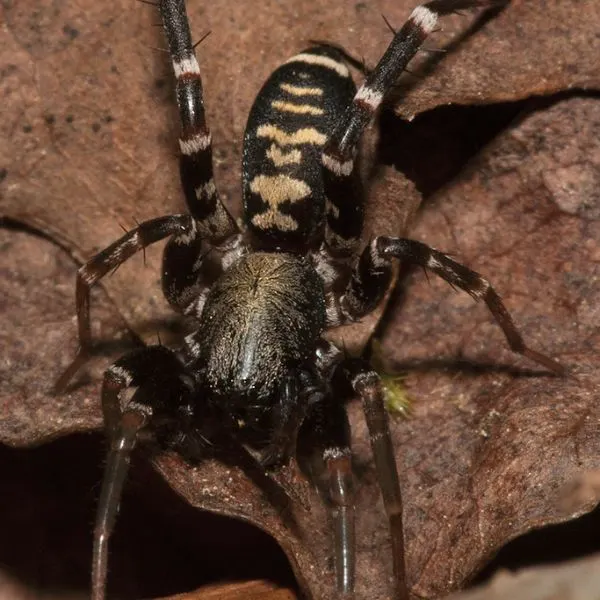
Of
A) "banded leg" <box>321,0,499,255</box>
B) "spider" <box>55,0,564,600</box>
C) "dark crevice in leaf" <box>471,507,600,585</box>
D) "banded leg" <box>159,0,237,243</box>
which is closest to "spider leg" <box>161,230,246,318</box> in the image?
"spider" <box>55,0,564,600</box>

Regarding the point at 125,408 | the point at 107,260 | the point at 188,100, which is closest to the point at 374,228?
the point at 188,100

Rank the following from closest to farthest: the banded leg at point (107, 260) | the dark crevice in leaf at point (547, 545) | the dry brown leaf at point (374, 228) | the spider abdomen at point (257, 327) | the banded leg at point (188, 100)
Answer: the dark crevice in leaf at point (547, 545), the dry brown leaf at point (374, 228), the spider abdomen at point (257, 327), the banded leg at point (107, 260), the banded leg at point (188, 100)

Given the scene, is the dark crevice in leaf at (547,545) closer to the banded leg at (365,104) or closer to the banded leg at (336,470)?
the banded leg at (336,470)

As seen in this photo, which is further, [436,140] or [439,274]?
[436,140]

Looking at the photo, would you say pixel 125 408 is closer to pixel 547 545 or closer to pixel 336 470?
pixel 336 470

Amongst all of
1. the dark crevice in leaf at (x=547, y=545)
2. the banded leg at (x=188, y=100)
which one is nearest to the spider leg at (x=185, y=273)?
the banded leg at (x=188, y=100)

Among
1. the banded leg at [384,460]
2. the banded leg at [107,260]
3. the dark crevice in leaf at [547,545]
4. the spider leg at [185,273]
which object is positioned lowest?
the dark crevice in leaf at [547,545]
